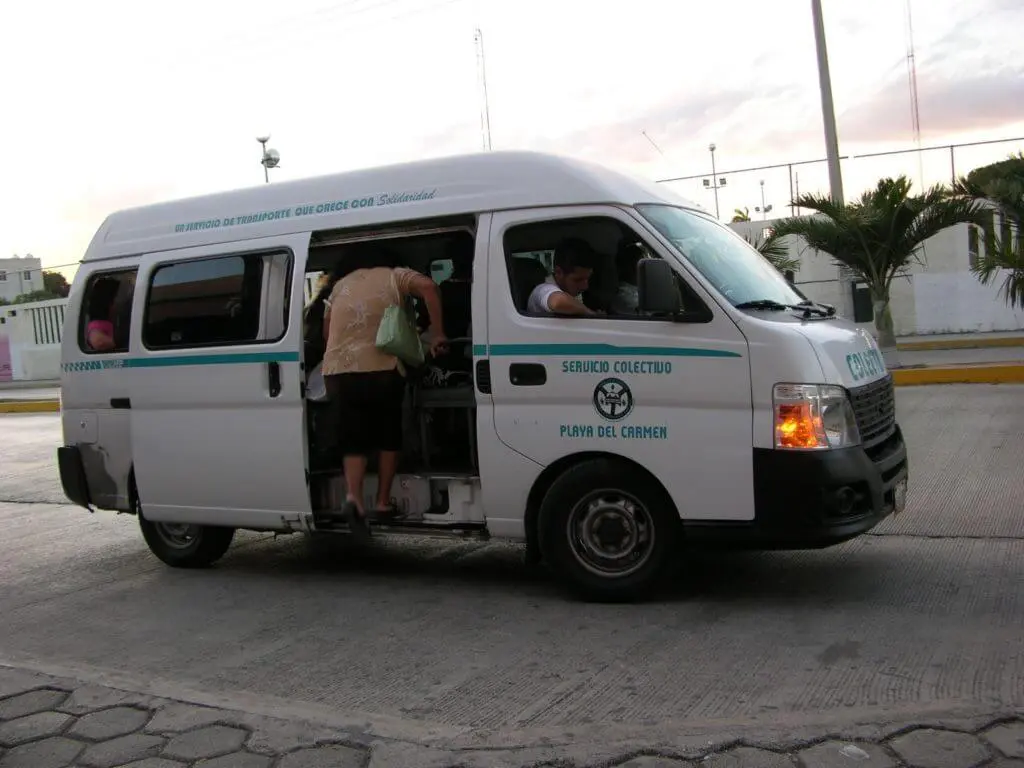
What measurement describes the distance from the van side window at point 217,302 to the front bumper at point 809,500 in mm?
3100

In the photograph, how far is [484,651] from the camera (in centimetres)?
474

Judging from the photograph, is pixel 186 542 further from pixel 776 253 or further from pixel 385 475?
pixel 776 253

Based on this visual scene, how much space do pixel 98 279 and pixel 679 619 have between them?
→ 482 cm

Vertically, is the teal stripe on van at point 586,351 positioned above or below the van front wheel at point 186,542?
above

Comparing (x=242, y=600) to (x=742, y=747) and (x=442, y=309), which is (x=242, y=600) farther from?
(x=742, y=747)

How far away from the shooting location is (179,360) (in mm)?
6531

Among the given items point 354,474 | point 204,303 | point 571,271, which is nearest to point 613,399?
point 571,271

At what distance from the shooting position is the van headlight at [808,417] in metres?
4.79

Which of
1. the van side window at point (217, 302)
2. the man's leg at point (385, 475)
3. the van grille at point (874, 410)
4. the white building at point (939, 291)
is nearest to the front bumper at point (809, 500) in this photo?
the van grille at point (874, 410)

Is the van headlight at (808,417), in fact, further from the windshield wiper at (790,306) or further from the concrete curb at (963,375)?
the concrete curb at (963,375)

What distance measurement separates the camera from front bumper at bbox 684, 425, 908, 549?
4.78 meters

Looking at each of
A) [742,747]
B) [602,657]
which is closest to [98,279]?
[602,657]

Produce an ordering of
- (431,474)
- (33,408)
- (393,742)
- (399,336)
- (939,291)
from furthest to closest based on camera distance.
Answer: (939,291) < (33,408) < (431,474) < (399,336) < (393,742)

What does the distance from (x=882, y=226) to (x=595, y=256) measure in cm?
1181
